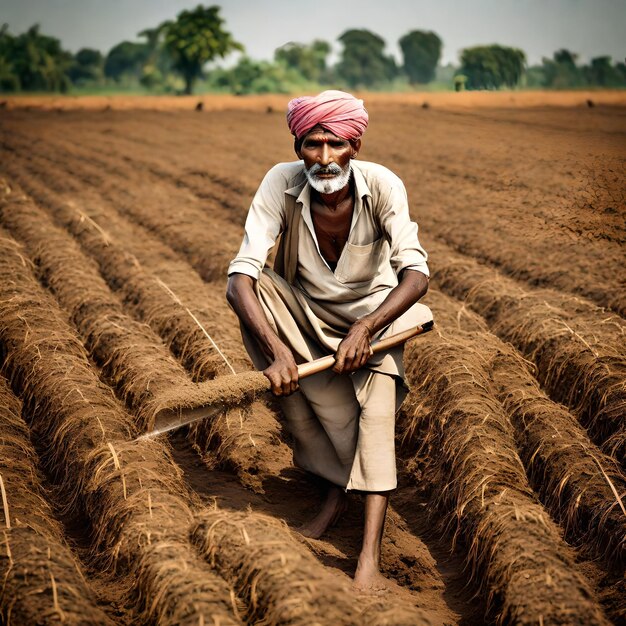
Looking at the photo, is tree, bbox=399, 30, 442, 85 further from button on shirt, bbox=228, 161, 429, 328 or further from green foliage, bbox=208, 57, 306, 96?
button on shirt, bbox=228, 161, 429, 328

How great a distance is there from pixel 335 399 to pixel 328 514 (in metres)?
0.55

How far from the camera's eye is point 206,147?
54.6 feet

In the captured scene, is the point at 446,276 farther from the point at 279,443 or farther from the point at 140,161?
the point at 140,161

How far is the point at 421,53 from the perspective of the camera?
5884 cm

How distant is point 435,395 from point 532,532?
4.84 feet

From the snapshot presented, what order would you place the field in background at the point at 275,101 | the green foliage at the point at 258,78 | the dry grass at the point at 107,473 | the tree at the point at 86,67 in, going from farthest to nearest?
the tree at the point at 86,67
the green foliage at the point at 258,78
the field in background at the point at 275,101
the dry grass at the point at 107,473

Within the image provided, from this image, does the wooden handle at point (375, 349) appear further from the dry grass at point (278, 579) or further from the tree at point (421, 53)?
the tree at point (421, 53)

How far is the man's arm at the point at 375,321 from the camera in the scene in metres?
3.70

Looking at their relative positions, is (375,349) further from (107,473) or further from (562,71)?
(562,71)

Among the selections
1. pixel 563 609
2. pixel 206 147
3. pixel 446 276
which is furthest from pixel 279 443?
pixel 206 147

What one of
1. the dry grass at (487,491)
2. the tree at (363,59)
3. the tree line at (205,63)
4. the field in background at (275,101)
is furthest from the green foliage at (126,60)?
the dry grass at (487,491)

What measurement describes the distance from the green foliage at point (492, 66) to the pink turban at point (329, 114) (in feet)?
15.7

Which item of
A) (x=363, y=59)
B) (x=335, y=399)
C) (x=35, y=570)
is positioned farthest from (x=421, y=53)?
(x=35, y=570)

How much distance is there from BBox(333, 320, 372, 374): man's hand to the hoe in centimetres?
6
